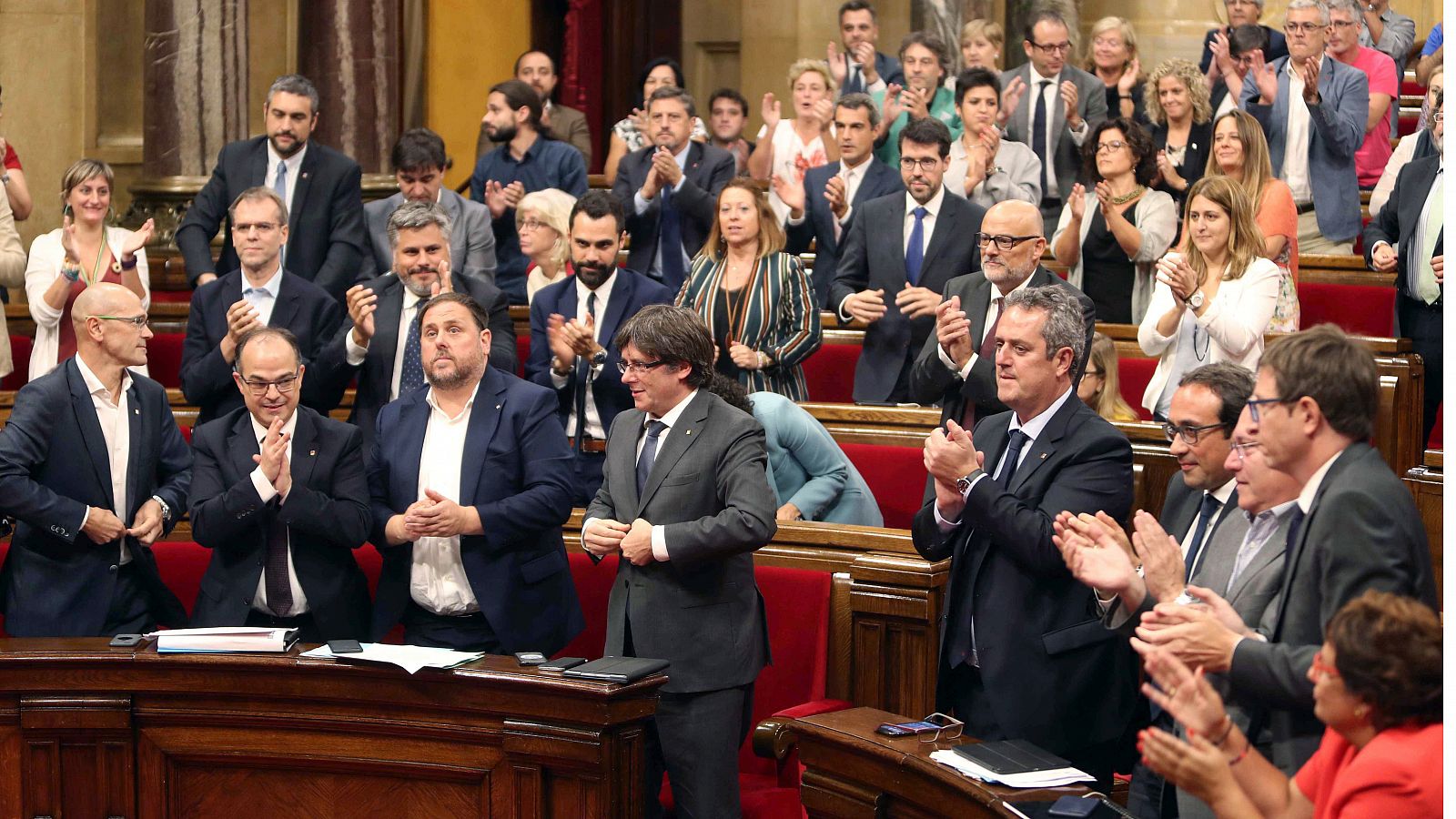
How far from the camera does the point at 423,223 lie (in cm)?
470

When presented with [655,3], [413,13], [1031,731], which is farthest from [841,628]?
[655,3]

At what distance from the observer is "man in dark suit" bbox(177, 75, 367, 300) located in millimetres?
5590

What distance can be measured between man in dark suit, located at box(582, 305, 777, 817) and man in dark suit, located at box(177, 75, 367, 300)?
2371 mm

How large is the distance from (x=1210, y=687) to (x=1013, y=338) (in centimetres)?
105

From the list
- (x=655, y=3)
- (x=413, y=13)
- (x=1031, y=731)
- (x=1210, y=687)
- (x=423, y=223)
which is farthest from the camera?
(x=655, y=3)

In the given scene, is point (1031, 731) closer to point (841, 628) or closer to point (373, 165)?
point (841, 628)

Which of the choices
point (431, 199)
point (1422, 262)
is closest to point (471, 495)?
point (431, 199)

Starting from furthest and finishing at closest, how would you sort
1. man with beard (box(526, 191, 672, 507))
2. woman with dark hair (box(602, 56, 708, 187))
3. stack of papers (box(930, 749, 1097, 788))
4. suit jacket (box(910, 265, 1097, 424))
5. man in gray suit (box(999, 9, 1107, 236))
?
woman with dark hair (box(602, 56, 708, 187)) < man in gray suit (box(999, 9, 1107, 236)) < man with beard (box(526, 191, 672, 507)) < suit jacket (box(910, 265, 1097, 424)) < stack of papers (box(930, 749, 1097, 788))

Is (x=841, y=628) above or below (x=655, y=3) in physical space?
below

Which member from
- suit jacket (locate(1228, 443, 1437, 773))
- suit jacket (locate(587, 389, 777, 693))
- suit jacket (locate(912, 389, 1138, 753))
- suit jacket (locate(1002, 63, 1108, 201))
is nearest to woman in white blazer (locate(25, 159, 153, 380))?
suit jacket (locate(587, 389, 777, 693))

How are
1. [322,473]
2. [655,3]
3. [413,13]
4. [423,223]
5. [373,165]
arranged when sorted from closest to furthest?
[322,473] < [423,223] < [373,165] < [413,13] < [655,3]

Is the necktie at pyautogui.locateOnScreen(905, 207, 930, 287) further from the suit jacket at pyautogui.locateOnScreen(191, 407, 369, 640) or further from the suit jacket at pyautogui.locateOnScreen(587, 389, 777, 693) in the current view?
the suit jacket at pyautogui.locateOnScreen(191, 407, 369, 640)

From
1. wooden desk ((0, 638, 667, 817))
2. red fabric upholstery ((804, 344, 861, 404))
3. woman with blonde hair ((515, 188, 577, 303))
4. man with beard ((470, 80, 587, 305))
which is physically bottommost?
wooden desk ((0, 638, 667, 817))

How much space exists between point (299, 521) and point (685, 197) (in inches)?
107
